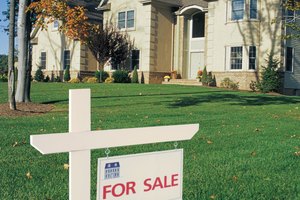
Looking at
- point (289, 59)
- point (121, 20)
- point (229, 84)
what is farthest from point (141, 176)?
point (121, 20)

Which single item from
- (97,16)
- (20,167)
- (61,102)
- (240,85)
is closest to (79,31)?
(61,102)

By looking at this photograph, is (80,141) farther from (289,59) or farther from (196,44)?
(196,44)

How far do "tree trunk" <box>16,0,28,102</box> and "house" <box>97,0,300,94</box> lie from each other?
16035 mm

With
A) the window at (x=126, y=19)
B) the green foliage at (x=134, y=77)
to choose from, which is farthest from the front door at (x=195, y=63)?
the window at (x=126, y=19)

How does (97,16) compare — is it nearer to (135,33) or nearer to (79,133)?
(135,33)

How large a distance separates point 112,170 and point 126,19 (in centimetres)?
3263

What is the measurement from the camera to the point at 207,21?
30984 millimetres

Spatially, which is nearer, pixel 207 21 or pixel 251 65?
pixel 251 65

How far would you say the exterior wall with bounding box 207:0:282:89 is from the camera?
27.5 m

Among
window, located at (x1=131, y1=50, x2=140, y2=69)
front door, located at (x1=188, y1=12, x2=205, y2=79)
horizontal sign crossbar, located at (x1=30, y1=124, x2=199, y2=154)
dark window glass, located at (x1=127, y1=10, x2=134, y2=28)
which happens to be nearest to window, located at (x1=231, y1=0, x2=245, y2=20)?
front door, located at (x1=188, y1=12, x2=205, y2=79)

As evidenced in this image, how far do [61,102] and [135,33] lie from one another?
16.8 m

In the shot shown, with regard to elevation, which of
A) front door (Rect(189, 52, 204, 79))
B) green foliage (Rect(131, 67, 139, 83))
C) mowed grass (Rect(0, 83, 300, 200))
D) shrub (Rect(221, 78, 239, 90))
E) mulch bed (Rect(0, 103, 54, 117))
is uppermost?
front door (Rect(189, 52, 204, 79))

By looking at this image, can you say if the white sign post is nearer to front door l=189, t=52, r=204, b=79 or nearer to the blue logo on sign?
the blue logo on sign

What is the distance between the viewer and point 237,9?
95.0 ft
